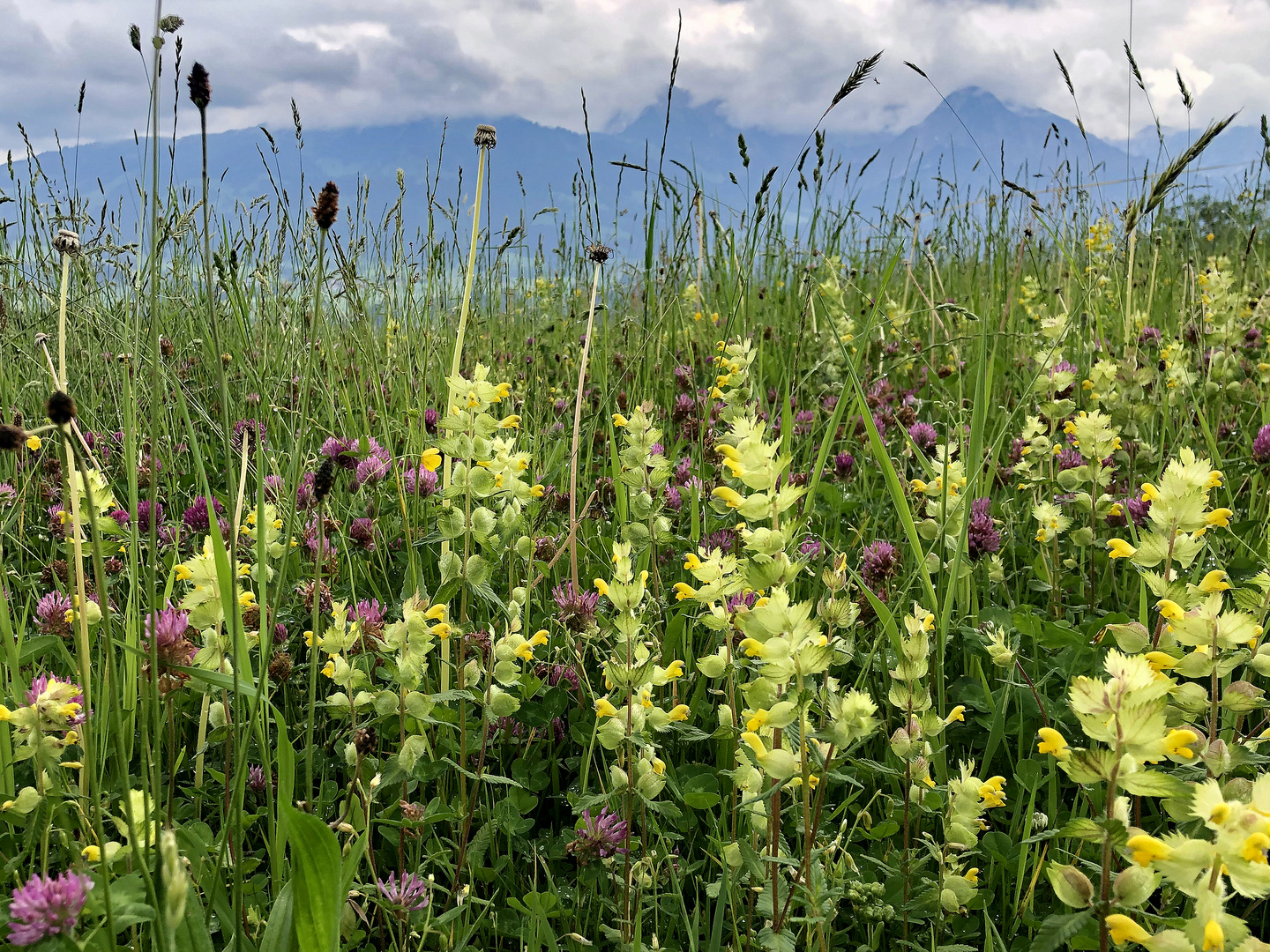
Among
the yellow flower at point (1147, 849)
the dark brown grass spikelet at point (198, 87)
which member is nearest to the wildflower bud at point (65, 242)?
the dark brown grass spikelet at point (198, 87)

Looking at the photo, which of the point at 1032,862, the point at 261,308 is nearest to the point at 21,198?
the point at 261,308

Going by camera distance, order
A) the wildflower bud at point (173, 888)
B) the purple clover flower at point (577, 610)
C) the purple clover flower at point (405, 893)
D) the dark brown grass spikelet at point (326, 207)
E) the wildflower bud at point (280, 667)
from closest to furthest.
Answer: the wildflower bud at point (173, 888) → the dark brown grass spikelet at point (326, 207) → the purple clover flower at point (405, 893) → the wildflower bud at point (280, 667) → the purple clover flower at point (577, 610)

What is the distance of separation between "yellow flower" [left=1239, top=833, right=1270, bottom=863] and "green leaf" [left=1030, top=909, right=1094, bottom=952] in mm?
160

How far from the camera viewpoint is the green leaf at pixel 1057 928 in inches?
26.5

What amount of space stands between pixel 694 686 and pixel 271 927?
0.93m

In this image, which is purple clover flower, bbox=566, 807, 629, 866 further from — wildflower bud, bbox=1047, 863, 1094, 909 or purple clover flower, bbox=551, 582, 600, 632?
wildflower bud, bbox=1047, 863, 1094, 909

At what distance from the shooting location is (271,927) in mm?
825

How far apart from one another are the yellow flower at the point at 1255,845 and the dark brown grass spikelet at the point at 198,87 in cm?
105

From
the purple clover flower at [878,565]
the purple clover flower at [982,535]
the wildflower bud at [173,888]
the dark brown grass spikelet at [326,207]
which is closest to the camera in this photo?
the wildflower bud at [173,888]

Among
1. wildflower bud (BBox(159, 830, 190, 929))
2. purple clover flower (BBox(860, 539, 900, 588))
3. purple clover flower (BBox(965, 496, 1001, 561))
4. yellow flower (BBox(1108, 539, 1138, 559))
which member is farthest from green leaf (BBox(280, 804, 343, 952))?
purple clover flower (BBox(965, 496, 1001, 561))

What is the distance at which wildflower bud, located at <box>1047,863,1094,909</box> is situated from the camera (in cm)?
71

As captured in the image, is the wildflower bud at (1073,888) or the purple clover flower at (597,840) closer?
the wildflower bud at (1073,888)

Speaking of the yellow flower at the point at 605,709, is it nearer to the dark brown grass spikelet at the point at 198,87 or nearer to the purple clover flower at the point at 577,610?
the purple clover flower at the point at 577,610

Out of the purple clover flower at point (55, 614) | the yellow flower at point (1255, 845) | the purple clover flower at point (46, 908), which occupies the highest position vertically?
the yellow flower at point (1255, 845)
